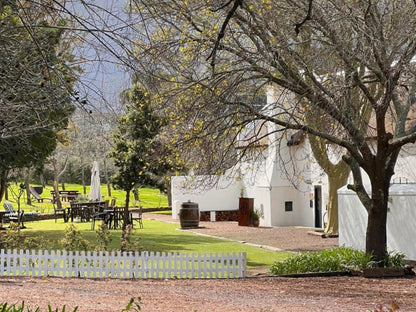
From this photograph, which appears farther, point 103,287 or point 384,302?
point 103,287

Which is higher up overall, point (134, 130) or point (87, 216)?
point (134, 130)

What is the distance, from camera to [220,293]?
12.1 meters

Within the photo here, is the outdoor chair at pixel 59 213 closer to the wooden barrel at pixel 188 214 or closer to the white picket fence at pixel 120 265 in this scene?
the wooden barrel at pixel 188 214

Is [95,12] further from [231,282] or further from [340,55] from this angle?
[231,282]

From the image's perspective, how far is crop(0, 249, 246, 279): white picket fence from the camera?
14453 millimetres

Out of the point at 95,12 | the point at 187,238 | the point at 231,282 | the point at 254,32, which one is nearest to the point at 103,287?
the point at 231,282

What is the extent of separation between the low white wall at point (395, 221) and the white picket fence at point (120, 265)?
5.05 meters

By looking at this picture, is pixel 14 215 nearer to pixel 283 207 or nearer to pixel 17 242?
pixel 283 207

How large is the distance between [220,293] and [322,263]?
13.2ft

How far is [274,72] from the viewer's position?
14.9 meters

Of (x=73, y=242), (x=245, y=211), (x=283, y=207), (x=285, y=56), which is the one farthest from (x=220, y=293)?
(x=283, y=207)

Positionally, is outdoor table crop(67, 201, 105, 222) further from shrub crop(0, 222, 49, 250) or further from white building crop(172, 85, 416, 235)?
shrub crop(0, 222, 49, 250)

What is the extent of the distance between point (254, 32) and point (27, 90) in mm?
6484

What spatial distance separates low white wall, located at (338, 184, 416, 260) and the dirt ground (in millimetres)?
3234
